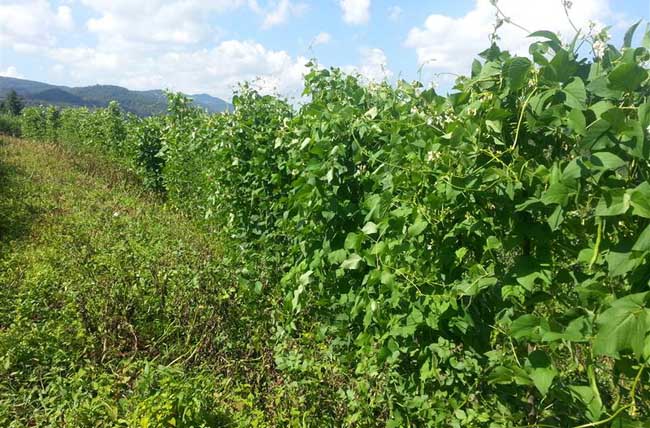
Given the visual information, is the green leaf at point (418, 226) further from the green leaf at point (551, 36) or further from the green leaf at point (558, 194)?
the green leaf at point (551, 36)

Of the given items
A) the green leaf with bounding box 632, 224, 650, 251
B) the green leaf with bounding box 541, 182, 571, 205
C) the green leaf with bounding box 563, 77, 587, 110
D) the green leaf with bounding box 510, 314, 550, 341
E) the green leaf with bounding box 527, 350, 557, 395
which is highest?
the green leaf with bounding box 563, 77, 587, 110

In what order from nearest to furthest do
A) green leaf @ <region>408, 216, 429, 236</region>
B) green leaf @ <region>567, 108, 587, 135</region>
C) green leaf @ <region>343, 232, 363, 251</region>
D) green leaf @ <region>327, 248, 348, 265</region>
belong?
green leaf @ <region>567, 108, 587, 135</region>
green leaf @ <region>408, 216, 429, 236</region>
green leaf @ <region>343, 232, 363, 251</region>
green leaf @ <region>327, 248, 348, 265</region>

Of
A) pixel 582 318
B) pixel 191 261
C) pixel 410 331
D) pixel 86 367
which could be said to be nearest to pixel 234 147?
pixel 191 261

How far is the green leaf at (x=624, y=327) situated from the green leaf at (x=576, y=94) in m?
0.52

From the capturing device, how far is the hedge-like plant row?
1.29 m

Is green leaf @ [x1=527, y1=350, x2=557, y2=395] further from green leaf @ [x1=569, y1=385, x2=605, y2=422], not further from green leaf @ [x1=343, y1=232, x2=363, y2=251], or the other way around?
green leaf @ [x1=343, y1=232, x2=363, y2=251]

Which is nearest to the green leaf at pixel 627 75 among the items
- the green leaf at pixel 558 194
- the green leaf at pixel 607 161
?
the green leaf at pixel 607 161

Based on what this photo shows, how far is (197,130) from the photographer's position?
6.03m

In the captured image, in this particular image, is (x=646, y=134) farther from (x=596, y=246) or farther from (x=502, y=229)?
(x=502, y=229)

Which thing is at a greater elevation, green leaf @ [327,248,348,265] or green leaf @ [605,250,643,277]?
green leaf @ [605,250,643,277]

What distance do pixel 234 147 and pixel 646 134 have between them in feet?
12.1

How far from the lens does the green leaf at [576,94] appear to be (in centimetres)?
129

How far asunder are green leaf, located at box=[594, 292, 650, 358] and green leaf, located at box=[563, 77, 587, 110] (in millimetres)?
517

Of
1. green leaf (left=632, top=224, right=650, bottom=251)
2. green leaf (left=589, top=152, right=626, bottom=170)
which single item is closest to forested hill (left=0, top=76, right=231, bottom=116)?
green leaf (left=589, top=152, right=626, bottom=170)
